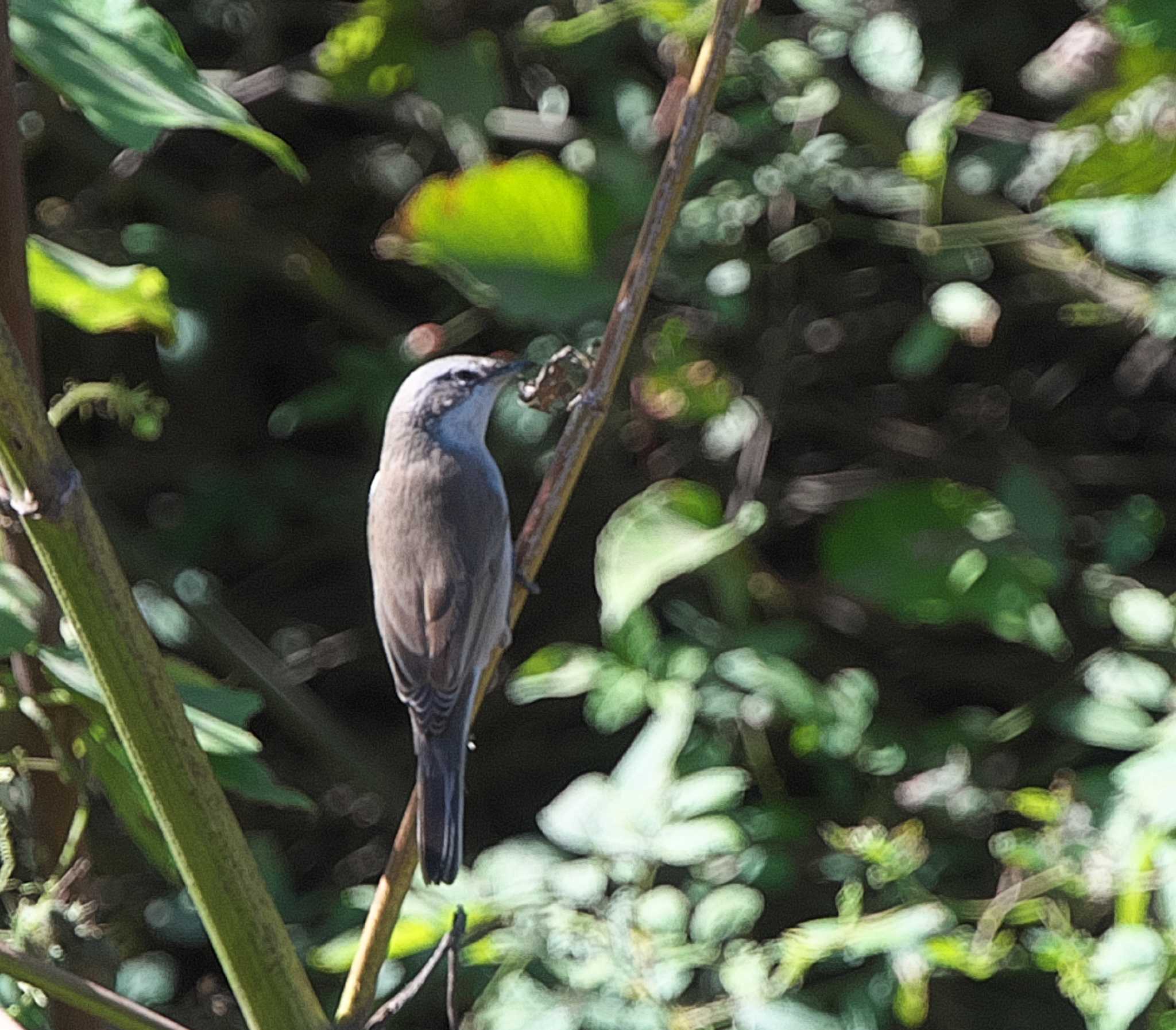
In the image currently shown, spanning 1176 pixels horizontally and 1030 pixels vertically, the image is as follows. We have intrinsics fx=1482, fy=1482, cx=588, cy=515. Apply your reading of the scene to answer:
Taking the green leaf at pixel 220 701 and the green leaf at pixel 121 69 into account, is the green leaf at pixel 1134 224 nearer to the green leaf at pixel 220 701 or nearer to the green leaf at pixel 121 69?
the green leaf at pixel 121 69

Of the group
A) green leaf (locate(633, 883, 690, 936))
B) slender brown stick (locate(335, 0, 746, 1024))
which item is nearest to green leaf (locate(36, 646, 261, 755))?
slender brown stick (locate(335, 0, 746, 1024))

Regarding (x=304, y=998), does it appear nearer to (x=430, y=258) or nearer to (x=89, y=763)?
(x=89, y=763)

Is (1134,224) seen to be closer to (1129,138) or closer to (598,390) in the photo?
(1129,138)

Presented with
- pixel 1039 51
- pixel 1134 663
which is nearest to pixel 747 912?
pixel 1134 663

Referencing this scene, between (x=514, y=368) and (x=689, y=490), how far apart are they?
33 centimetres

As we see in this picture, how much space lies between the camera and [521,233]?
7.29 ft

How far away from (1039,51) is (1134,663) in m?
1.11

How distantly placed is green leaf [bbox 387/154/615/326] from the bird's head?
0.34 feet

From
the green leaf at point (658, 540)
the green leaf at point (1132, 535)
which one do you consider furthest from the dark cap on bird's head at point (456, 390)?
the green leaf at point (1132, 535)

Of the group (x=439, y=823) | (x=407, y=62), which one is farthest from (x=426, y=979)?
(x=407, y=62)

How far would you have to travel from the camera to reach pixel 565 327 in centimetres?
248

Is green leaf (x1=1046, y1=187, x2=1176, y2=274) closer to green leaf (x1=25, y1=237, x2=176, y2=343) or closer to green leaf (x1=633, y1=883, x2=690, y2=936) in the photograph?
green leaf (x1=633, y1=883, x2=690, y2=936)

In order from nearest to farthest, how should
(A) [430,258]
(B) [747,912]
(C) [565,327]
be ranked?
(B) [747,912] < (A) [430,258] < (C) [565,327]

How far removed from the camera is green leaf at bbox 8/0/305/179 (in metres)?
1.18
